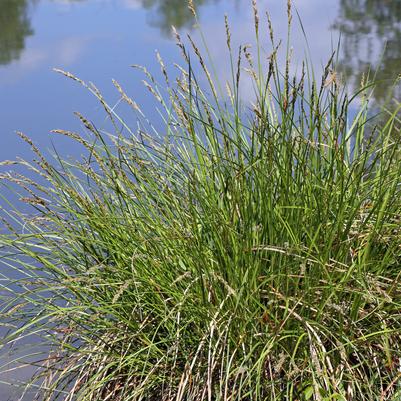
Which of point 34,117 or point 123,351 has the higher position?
point 123,351

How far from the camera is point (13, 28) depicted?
10.5 meters

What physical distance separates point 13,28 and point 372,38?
169 inches

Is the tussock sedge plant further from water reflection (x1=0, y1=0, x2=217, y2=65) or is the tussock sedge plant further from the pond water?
water reflection (x1=0, y1=0, x2=217, y2=65)

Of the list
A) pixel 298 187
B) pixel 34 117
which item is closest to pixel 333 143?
pixel 298 187

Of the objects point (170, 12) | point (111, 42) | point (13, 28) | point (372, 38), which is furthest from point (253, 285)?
point (170, 12)

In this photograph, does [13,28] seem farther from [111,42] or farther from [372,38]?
[372,38]

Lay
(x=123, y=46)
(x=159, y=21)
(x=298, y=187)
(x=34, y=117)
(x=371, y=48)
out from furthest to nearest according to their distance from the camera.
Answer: (x=159, y=21) < (x=123, y=46) < (x=371, y=48) < (x=34, y=117) < (x=298, y=187)

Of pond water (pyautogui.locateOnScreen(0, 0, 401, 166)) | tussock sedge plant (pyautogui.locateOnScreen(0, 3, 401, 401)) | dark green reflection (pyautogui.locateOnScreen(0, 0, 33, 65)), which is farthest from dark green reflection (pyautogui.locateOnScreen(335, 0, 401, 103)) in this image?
tussock sedge plant (pyautogui.locateOnScreen(0, 3, 401, 401))

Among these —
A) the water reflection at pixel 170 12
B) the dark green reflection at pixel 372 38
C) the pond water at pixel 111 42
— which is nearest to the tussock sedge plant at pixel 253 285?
the pond water at pixel 111 42

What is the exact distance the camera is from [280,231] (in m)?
2.06

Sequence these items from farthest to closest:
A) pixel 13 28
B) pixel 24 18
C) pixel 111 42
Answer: pixel 24 18, pixel 13 28, pixel 111 42

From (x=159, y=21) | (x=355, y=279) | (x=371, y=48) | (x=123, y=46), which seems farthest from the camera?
(x=159, y=21)

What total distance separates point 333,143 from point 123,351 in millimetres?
670

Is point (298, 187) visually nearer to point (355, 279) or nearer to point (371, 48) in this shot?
point (355, 279)
